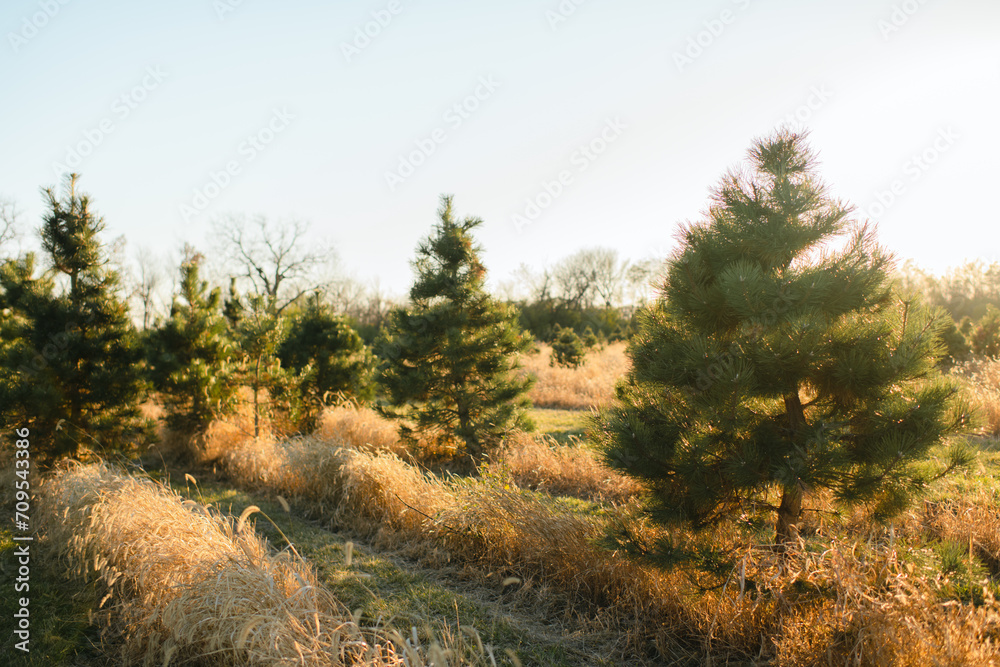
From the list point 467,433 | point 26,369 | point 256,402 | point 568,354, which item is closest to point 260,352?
point 256,402

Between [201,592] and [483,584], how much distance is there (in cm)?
228

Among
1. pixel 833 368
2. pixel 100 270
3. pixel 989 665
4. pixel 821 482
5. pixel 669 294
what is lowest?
pixel 989 665

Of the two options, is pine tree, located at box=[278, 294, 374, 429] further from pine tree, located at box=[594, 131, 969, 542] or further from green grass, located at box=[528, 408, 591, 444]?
pine tree, located at box=[594, 131, 969, 542]

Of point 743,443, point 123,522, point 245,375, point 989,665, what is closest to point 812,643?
point 989,665

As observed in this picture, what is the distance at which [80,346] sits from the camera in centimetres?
774

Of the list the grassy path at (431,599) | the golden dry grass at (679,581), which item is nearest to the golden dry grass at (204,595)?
the grassy path at (431,599)

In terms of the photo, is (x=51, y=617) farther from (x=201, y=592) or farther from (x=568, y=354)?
(x=568, y=354)

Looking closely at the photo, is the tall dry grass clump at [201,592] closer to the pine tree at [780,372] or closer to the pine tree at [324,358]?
the pine tree at [780,372]

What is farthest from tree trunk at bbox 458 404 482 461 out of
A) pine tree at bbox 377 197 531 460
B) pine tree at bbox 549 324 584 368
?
pine tree at bbox 549 324 584 368

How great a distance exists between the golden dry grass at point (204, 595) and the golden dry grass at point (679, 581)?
49.8 inches

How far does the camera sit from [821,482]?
3.12m

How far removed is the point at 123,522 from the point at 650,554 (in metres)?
4.69

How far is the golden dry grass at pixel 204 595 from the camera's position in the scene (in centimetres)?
294

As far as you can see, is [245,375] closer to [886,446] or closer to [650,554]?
[650,554]
